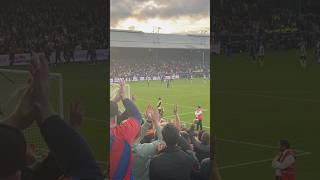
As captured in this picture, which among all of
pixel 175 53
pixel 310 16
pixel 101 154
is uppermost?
pixel 310 16

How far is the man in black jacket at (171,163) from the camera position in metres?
7.48

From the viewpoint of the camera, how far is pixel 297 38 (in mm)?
42094

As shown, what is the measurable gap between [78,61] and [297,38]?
50.7 feet

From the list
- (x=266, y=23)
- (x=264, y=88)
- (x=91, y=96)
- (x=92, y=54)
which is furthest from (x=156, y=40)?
(x=266, y=23)

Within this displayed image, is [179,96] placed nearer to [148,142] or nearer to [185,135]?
[185,135]

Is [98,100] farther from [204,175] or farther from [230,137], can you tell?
[204,175]

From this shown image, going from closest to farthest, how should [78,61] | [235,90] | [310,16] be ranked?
[235,90] < [78,61] < [310,16]

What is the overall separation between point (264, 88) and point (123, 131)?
1908cm

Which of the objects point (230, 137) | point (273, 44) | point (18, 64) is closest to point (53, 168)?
point (230, 137)

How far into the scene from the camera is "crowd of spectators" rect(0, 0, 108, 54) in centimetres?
3950

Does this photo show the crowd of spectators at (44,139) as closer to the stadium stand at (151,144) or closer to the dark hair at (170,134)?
the stadium stand at (151,144)

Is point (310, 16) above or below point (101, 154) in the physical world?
above

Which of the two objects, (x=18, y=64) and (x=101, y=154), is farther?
(x=18, y=64)

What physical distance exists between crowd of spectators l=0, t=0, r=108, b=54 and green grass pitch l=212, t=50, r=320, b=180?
11.0 meters
